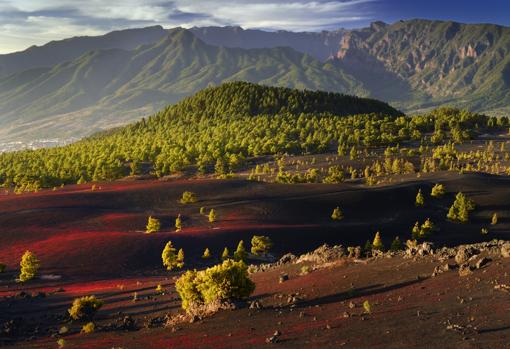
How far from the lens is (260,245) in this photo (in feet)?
246

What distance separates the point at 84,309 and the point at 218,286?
1216 centimetres

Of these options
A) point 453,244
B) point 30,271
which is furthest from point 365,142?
point 30,271

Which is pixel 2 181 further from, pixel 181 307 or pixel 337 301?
pixel 337 301

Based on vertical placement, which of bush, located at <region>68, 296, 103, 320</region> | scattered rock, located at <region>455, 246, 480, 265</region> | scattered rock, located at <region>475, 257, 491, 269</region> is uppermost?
scattered rock, located at <region>475, 257, 491, 269</region>

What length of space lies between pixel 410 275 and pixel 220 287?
45.8ft

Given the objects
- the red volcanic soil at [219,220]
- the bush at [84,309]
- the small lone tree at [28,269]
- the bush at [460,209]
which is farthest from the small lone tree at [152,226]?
the bush at [460,209]

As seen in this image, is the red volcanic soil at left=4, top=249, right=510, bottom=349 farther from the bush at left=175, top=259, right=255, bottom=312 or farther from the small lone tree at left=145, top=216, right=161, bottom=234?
the small lone tree at left=145, top=216, right=161, bottom=234

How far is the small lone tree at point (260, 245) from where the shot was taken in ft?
245

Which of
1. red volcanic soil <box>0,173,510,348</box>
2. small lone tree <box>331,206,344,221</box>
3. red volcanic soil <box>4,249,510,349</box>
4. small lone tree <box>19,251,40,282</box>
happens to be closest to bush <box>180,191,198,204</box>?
red volcanic soil <box>0,173,510,348</box>

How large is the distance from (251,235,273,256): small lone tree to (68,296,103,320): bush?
29.9 m

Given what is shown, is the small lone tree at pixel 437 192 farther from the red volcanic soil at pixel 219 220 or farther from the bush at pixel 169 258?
the bush at pixel 169 258

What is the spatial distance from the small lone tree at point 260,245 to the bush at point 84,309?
29949mm

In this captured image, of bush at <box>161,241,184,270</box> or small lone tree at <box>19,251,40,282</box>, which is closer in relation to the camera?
small lone tree at <box>19,251,40,282</box>

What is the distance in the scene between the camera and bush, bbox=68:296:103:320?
152 ft
